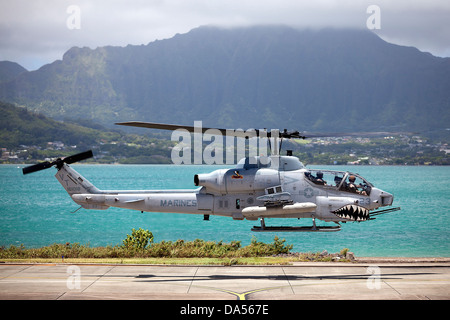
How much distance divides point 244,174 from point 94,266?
778 centimetres

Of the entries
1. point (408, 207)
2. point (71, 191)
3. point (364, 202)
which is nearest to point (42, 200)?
point (408, 207)

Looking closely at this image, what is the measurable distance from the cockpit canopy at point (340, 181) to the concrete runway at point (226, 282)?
3.41 m

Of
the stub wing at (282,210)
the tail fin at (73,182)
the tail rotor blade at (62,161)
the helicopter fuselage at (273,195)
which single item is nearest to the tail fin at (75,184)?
the tail fin at (73,182)

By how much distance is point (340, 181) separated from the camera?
68.4ft

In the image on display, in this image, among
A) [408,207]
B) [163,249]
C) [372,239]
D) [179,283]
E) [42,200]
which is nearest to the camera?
[179,283]

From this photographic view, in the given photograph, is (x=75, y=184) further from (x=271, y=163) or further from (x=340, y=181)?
(x=340, y=181)

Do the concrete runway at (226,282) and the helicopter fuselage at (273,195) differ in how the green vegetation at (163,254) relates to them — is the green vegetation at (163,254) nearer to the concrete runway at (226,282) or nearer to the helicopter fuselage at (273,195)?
the concrete runway at (226,282)

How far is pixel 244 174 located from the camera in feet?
69.4

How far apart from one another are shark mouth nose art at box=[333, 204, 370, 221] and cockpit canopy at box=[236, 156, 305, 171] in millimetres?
2437

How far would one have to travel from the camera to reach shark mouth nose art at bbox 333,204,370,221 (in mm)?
20500

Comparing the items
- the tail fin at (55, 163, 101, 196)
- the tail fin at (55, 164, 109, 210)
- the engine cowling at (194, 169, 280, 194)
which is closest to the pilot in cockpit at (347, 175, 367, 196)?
the engine cowling at (194, 169, 280, 194)

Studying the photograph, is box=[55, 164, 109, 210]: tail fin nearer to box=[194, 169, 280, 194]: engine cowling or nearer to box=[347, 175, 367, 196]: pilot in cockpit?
box=[194, 169, 280, 194]: engine cowling

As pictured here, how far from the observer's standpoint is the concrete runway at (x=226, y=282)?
1712 cm
